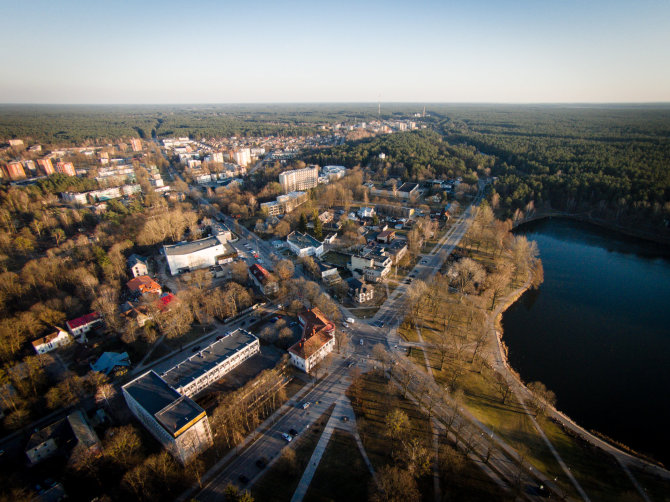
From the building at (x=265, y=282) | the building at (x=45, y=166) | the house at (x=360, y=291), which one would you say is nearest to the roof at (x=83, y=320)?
the building at (x=265, y=282)

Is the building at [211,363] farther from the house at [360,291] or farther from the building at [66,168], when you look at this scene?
the building at [66,168]

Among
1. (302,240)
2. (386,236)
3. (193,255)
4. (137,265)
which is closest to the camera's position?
(137,265)

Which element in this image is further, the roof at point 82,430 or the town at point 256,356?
the roof at point 82,430

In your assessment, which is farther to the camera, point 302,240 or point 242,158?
point 242,158

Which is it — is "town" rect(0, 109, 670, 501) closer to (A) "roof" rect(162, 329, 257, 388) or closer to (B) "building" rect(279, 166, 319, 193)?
(A) "roof" rect(162, 329, 257, 388)

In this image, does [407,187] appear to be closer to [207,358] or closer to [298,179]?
[298,179]

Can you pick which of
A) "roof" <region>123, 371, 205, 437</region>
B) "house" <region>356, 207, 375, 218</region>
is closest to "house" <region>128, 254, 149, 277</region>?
"roof" <region>123, 371, 205, 437</region>

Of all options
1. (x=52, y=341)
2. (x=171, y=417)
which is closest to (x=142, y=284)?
(x=52, y=341)
